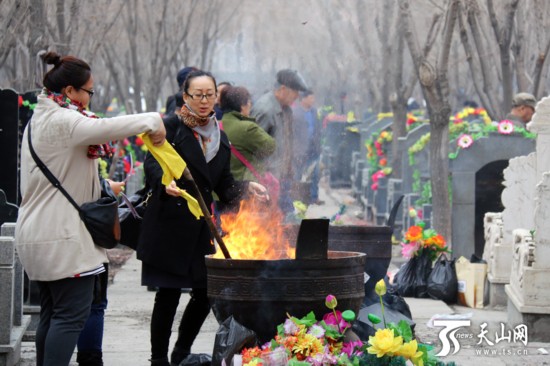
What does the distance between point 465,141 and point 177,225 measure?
7344 millimetres

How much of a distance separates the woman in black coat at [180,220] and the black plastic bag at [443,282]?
4.42 m

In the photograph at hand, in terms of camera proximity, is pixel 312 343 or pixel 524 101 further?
pixel 524 101

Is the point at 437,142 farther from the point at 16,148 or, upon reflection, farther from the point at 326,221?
the point at 326,221

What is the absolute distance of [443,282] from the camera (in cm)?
1116

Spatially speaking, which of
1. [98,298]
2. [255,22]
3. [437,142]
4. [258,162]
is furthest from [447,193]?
[255,22]

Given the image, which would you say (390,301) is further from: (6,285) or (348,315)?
(6,285)

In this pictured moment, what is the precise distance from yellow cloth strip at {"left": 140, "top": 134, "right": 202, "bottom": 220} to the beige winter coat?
0.33 metres

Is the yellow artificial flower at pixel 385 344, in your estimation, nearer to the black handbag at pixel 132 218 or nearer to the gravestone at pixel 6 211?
the black handbag at pixel 132 218

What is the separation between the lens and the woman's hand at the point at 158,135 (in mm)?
5922

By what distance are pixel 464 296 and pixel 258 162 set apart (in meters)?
3.09

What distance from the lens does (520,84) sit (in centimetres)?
1752

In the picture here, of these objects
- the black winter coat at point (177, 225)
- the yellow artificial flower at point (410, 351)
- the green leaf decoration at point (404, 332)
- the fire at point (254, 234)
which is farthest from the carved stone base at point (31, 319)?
the yellow artificial flower at point (410, 351)

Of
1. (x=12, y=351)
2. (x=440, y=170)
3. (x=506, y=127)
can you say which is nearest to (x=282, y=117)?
(x=12, y=351)

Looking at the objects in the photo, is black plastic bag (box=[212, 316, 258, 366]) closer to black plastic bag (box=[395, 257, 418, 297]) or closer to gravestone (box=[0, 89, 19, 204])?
gravestone (box=[0, 89, 19, 204])
